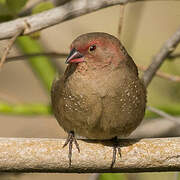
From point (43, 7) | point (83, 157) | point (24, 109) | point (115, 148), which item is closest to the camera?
point (83, 157)

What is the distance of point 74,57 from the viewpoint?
3834mm

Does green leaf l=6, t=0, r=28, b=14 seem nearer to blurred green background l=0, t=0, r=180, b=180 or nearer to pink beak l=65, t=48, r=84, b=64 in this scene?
pink beak l=65, t=48, r=84, b=64

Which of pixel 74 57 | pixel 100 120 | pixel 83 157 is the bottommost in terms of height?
pixel 83 157

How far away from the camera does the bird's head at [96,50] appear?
388 cm

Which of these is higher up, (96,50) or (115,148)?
(96,50)

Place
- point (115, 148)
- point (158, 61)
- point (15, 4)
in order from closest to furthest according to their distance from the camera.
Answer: point (115, 148) → point (15, 4) → point (158, 61)

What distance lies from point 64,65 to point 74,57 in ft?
8.35

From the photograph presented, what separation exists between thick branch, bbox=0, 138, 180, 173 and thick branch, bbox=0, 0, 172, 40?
782 millimetres

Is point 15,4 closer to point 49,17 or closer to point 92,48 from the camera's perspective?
point 49,17

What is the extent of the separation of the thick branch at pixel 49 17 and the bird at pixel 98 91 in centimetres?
26

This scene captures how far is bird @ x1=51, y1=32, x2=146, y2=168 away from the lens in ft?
Result: 12.8

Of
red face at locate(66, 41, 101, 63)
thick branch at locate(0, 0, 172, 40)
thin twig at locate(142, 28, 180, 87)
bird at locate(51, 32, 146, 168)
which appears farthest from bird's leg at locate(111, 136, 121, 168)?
thick branch at locate(0, 0, 172, 40)

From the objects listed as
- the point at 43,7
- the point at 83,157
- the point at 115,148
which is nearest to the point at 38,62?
the point at 43,7

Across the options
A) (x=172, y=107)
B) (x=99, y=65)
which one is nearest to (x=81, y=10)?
(x=99, y=65)
